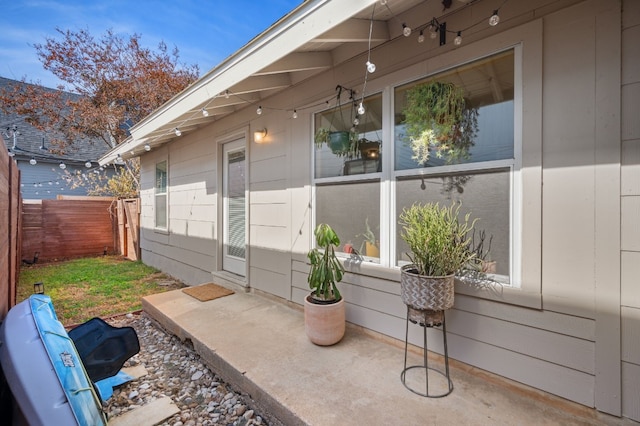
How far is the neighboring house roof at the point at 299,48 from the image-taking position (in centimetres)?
192

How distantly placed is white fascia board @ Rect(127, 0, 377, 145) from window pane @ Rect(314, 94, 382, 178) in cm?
86

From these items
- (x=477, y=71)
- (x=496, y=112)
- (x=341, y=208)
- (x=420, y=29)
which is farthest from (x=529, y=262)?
(x=420, y=29)

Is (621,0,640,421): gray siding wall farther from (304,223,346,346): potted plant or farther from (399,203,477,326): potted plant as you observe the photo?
(304,223,346,346): potted plant

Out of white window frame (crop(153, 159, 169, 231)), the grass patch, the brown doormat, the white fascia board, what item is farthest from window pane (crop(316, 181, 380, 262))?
white window frame (crop(153, 159, 169, 231))

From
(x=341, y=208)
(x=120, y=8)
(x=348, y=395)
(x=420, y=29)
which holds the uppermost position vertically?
(x=120, y=8)

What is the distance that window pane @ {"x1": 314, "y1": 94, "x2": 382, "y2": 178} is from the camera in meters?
2.62

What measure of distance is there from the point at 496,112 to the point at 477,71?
0.34 metres

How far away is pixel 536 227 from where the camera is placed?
176 centimetres

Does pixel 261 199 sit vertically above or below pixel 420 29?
below

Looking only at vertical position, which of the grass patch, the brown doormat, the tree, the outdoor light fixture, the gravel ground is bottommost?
the gravel ground

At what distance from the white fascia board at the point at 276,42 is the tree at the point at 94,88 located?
26.6 ft

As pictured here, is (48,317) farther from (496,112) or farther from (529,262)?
(496,112)

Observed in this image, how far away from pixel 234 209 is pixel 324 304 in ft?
8.12

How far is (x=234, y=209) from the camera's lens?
436 centimetres
